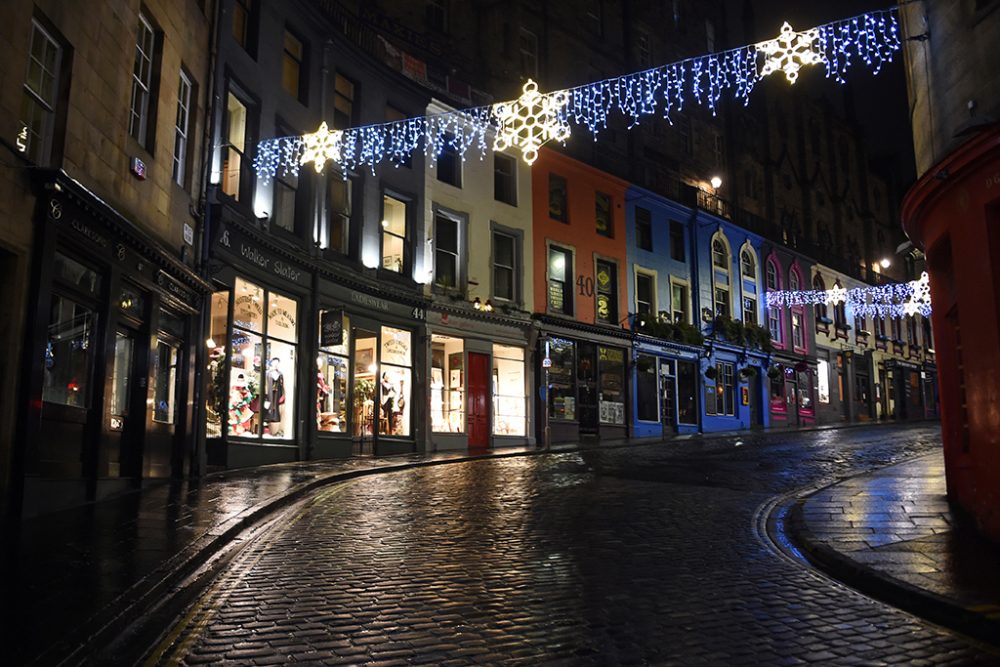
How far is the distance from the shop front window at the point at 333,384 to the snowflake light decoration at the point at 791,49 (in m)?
11.6

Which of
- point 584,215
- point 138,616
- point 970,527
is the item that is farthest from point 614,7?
point 138,616

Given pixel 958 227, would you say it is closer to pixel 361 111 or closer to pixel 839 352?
pixel 361 111

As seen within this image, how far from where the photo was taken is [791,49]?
448 inches

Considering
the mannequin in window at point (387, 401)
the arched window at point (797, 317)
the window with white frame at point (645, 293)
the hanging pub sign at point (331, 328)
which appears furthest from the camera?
the arched window at point (797, 317)

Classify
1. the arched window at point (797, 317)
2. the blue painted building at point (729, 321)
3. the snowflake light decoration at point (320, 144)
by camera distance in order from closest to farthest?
the snowflake light decoration at point (320, 144)
the blue painted building at point (729, 321)
the arched window at point (797, 317)

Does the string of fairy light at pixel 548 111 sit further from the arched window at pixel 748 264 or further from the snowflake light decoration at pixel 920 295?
the arched window at pixel 748 264

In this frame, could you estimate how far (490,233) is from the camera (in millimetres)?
26125

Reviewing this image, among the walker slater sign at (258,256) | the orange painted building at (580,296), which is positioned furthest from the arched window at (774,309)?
the walker slater sign at (258,256)

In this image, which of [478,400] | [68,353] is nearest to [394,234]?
[478,400]

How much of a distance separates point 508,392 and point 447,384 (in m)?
2.66

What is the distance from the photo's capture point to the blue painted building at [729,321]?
3481 centimetres

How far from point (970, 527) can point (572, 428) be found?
751 inches

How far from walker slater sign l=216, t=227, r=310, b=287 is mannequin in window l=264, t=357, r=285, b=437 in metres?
1.93

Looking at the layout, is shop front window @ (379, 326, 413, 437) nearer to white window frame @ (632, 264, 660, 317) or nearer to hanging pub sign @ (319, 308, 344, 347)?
hanging pub sign @ (319, 308, 344, 347)
